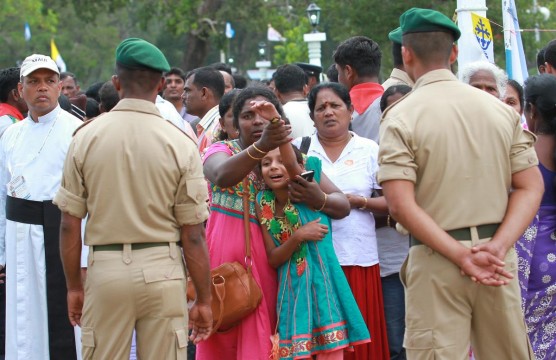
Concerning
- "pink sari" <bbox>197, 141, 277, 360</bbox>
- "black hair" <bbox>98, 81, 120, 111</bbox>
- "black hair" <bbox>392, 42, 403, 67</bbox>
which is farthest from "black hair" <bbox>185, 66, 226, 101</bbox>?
"pink sari" <bbox>197, 141, 277, 360</bbox>

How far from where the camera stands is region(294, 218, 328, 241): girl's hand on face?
5.94 meters

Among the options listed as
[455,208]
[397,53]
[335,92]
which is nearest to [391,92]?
[335,92]

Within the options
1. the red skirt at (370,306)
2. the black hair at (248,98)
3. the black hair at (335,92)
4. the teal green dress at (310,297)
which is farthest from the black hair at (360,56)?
the teal green dress at (310,297)

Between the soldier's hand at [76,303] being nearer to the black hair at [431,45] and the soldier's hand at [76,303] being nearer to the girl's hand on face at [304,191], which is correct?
the girl's hand on face at [304,191]

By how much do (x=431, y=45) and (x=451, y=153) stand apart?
23.0 inches

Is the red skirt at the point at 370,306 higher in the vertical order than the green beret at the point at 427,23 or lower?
lower

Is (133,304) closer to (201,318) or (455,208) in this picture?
(201,318)

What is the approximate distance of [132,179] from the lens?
5051 mm

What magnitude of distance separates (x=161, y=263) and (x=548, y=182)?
228 cm

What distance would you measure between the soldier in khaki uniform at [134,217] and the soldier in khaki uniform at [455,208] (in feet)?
3.64

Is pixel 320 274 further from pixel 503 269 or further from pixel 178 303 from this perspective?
pixel 503 269

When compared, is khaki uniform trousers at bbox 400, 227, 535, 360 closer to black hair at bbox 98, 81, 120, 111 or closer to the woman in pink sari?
the woman in pink sari

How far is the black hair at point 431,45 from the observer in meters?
4.92

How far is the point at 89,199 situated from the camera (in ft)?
16.9
